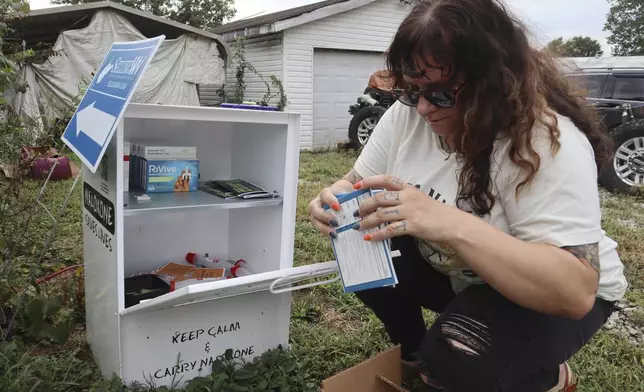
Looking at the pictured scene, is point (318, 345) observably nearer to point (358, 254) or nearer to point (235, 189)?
point (235, 189)

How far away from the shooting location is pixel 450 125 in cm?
139

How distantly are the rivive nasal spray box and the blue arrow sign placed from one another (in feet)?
0.88

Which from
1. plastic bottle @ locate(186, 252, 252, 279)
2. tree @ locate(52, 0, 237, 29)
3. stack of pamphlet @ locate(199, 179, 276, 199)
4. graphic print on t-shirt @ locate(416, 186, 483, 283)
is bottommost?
plastic bottle @ locate(186, 252, 252, 279)

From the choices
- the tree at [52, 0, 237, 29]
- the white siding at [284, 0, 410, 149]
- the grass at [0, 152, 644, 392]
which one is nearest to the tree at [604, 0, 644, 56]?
the tree at [52, 0, 237, 29]

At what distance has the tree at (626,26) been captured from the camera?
3173 cm

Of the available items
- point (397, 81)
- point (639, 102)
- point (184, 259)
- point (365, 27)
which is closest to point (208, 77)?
point (365, 27)

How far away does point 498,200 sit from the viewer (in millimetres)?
1323

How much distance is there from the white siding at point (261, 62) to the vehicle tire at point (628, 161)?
214 inches

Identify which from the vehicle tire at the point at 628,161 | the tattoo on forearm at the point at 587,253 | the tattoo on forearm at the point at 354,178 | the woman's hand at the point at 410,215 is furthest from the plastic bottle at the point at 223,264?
the vehicle tire at the point at 628,161

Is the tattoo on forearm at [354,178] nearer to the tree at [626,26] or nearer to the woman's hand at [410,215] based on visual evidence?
the woman's hand at [410,215]

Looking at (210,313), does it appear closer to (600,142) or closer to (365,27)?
(600,142)

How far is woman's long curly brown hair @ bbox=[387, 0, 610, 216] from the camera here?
3.98 ft

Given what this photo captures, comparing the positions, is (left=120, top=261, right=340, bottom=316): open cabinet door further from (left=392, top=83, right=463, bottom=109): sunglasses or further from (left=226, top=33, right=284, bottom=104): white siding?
(left=226, top=33, right=284, bottom=104): white siding

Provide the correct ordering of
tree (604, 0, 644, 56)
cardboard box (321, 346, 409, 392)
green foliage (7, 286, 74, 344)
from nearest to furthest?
1. cardboard box (321, 346, 409, 392)
2. green foliage (7, 286, 74, 344)
3. tree (604, 0, 644, 56)
